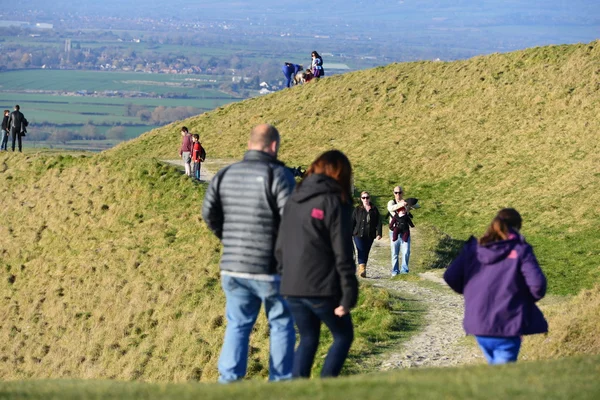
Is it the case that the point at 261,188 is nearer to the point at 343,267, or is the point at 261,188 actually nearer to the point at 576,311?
the point at 343,267

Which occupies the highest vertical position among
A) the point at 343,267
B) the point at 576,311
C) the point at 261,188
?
the point at 261,188

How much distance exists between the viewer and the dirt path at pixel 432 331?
1457cm

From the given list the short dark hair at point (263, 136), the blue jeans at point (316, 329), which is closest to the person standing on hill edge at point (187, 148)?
the short dark hair at point (263, 136)

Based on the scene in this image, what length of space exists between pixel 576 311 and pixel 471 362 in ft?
7.17

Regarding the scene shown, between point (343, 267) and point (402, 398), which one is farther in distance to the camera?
point (343, 267)

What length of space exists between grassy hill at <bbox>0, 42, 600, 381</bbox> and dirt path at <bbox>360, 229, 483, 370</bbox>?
23.4 inches

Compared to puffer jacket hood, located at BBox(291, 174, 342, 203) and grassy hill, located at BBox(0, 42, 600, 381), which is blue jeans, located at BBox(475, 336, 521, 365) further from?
grassy hill, located at BBox(0, 42, 600, 381)

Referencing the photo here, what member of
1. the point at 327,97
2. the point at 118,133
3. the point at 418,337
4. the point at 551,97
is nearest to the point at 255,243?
the point at 418,337

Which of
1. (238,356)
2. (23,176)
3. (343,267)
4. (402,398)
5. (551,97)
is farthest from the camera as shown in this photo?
(551,97)

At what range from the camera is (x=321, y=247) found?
8484mm

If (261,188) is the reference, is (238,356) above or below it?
below

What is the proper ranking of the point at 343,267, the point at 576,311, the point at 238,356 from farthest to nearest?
the point at 576,311, the point at 238,356, the point at 343,267

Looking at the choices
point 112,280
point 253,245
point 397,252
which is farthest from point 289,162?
point 253,245

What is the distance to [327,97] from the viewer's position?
163 feet
